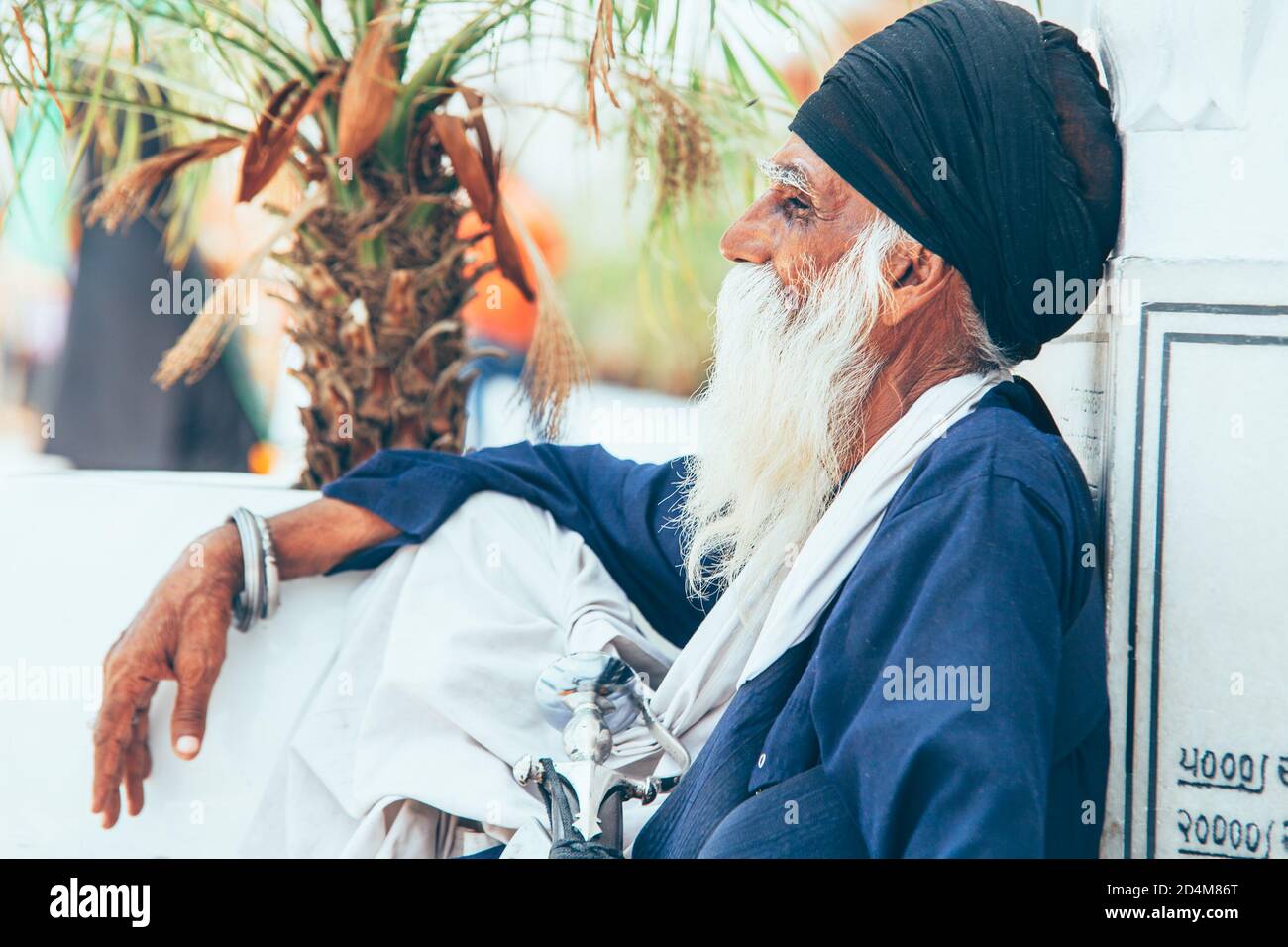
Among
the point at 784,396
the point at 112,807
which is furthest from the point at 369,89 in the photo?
the point at 112,807

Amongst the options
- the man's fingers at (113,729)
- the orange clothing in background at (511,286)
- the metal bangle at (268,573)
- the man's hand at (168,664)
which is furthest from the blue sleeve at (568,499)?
the orange clothing in background at (511,286)

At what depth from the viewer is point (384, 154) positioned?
2.84 meters

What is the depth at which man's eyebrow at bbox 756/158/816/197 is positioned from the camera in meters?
2.00

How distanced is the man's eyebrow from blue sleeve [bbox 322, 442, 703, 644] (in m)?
0.75

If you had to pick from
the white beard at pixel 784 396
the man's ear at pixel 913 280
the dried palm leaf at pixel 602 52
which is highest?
the dried palm leaf at pixel 602 52

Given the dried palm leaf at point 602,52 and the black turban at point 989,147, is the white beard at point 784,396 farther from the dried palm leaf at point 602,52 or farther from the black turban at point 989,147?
the dried palm leaf at point 602,52

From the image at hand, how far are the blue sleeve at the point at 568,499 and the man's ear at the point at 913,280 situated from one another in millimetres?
732

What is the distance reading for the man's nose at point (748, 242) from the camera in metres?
2.06

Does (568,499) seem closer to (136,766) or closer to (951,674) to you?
(136,766)

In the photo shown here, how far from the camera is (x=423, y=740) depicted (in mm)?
2205

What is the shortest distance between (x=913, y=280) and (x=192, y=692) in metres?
1.46

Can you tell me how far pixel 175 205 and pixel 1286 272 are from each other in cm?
286
